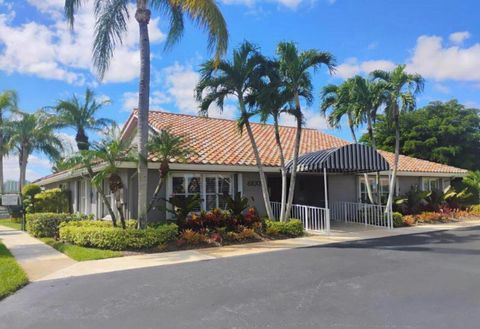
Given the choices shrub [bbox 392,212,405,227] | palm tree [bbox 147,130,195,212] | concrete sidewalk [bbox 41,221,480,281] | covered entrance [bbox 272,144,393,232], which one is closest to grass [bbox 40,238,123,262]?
concrete sidewalk [bbox 41,221,480,281]

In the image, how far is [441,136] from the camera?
33625 millimetres

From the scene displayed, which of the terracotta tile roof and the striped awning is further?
the terracotta tile roof

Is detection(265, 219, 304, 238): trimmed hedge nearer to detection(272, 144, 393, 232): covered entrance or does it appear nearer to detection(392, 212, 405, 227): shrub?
detection(272, 144, 393, 232): covered entrance

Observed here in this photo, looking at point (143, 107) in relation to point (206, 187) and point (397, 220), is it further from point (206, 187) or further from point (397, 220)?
point (397, 220)

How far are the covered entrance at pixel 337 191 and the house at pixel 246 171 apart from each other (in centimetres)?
4

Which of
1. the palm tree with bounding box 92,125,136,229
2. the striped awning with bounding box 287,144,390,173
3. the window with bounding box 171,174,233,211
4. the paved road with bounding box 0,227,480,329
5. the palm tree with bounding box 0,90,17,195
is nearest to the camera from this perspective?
the paved road with bounding box 0,227,480,329

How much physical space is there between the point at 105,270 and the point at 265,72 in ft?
28.5

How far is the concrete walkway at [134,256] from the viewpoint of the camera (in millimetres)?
9125

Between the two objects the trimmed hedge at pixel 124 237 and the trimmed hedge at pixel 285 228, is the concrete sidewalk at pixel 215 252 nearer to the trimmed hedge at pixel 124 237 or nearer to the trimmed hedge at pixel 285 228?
the trimmed hedge at pixel 285 228

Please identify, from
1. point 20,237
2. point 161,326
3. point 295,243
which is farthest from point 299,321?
point 20,237

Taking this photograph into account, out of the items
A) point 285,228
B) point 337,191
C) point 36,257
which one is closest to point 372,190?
point 337,191

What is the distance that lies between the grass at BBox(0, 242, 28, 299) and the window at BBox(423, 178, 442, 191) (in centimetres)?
2223

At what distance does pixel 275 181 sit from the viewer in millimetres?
20156

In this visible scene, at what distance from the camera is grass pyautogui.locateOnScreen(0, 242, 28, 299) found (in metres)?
7.34
